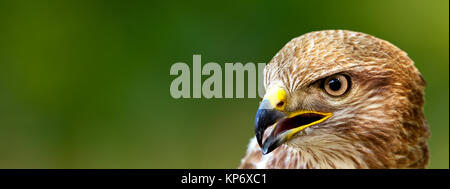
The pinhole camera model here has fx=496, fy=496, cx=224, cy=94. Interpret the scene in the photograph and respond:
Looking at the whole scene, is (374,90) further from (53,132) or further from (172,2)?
(53,132)

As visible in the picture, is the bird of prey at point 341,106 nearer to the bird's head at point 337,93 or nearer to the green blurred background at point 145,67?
the bird's head at point 337,93

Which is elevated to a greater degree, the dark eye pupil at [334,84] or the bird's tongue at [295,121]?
the dark eye pupil at [334,84]

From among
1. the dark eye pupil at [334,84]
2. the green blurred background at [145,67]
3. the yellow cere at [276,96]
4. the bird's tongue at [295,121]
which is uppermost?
the green blurred background at [145,67]

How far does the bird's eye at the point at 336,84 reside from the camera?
119cm

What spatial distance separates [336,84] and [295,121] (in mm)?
132

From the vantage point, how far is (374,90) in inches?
49.2

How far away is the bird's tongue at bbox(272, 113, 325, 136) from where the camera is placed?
117 centimetres

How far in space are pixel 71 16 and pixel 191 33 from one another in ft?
2.29
